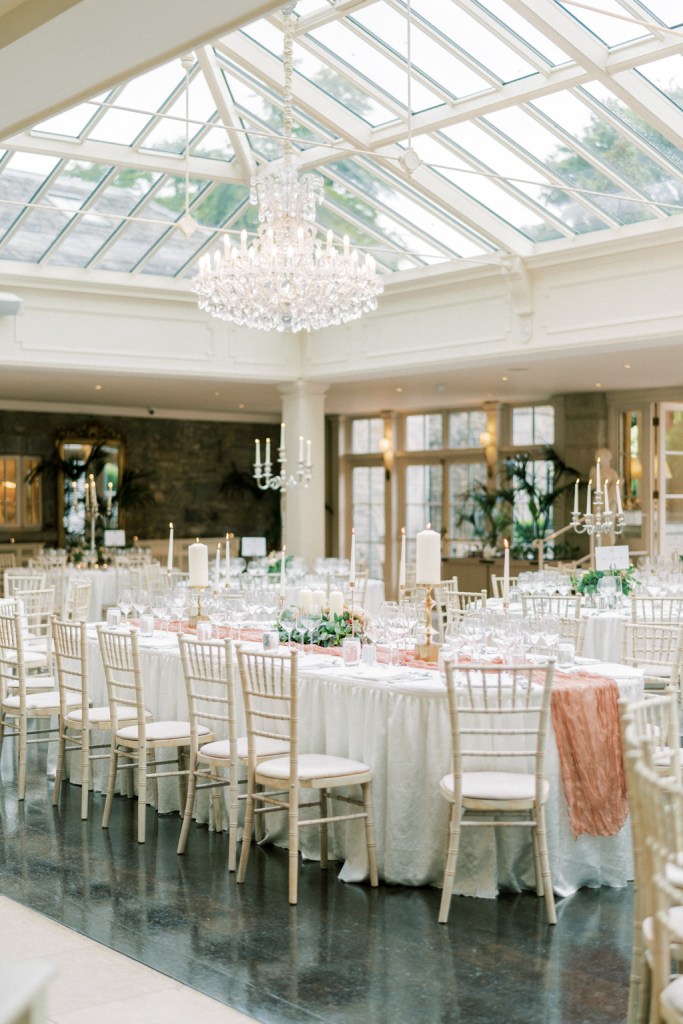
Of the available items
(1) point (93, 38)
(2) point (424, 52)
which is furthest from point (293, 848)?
(2) point (424, 52)

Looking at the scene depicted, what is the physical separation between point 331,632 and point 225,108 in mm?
6661

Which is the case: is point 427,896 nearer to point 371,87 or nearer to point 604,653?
point 604,653

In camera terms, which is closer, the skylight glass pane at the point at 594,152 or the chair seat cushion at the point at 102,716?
the chair seat cushion at the point at 102,716

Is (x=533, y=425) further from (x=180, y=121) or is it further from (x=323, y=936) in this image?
(x=323, y=936)

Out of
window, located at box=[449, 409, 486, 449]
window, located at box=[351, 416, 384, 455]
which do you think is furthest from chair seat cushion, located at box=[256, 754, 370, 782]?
window, located at box=[351, 416, 384, 455]

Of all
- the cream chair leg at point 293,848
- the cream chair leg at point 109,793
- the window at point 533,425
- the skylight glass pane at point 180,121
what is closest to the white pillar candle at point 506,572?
the cream chair leg at point 293,848

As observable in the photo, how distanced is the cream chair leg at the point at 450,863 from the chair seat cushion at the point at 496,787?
8 cm

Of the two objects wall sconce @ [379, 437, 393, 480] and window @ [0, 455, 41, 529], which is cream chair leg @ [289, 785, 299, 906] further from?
wall sconce @ [379, 437, 393, 480]

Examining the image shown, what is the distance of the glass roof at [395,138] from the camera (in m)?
9.40

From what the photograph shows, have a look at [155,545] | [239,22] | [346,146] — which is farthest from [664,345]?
[155,545]

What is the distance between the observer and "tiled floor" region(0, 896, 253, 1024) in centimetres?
417

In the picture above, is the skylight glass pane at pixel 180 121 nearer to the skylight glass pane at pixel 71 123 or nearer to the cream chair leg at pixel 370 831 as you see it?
the skylight glass pane at pixel 71 123

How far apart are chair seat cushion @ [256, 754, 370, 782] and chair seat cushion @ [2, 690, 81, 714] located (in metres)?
2.09

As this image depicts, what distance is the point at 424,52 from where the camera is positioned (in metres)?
9.98
